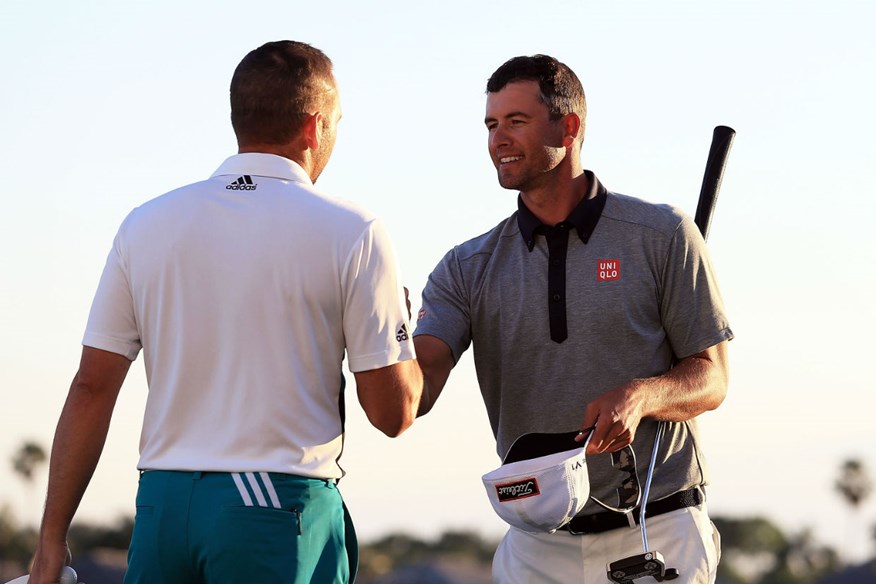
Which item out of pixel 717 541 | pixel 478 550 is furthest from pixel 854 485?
pixel 717 541

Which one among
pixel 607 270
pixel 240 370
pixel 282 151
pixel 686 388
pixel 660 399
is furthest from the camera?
pixel 607 270

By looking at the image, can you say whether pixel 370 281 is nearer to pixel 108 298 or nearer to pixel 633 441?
pixel 108 298

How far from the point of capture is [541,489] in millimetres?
4645

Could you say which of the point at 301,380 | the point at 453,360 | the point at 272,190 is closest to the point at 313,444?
the point at 301,380

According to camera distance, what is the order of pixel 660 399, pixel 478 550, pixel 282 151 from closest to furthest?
pixel 282 151, pixel 660 399, pixel 478 550

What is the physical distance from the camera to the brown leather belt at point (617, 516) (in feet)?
17.2

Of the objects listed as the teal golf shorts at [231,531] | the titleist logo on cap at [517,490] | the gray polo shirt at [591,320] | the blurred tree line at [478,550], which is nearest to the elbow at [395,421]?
the teal golf shorts at [231,531]

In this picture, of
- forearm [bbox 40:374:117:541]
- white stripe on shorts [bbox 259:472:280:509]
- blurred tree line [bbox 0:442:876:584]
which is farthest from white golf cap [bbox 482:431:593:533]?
blurred tree line [bbox 0:442:876:584]

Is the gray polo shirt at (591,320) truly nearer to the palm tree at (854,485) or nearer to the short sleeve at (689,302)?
the short sleeve at (689,302)

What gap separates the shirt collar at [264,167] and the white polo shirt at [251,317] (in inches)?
0.9

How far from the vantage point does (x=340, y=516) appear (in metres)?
4.02

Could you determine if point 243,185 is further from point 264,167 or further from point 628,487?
point 628,487

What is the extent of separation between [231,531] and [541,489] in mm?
1259

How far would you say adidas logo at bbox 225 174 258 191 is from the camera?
399cm
